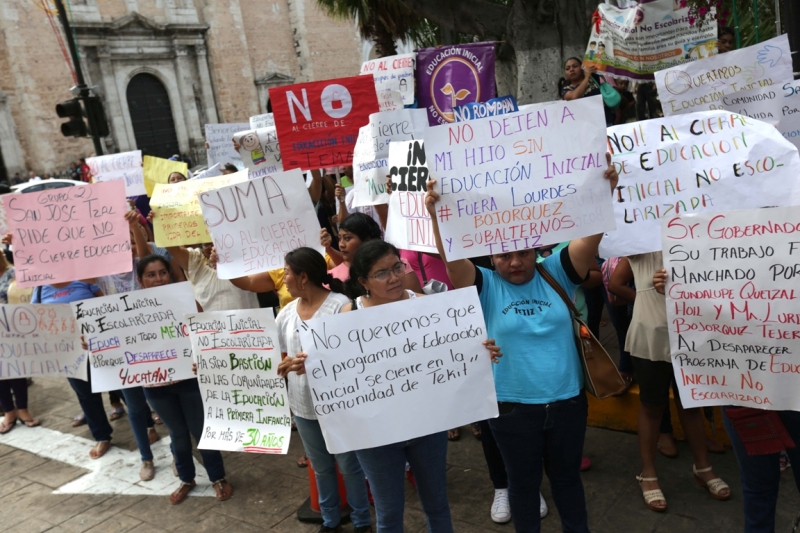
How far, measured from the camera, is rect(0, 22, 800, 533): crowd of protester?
113 inches

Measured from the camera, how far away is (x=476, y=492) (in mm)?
4082

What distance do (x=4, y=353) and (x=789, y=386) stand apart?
17.4 feet

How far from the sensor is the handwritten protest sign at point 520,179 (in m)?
2.82

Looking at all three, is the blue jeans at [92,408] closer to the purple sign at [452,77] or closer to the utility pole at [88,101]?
the purple sign at [452,77]

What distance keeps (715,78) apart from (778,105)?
1.99ft

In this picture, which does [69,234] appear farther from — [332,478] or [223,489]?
[332,478]

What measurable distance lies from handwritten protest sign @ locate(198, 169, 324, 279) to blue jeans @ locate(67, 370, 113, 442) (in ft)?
6.90

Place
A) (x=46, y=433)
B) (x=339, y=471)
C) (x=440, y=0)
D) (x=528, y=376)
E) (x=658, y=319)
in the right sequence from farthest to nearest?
(x=440, y=0) < (x=46, y=433) < (x=339, y=471) < (x=658, y=319) < (x=528, y=376)

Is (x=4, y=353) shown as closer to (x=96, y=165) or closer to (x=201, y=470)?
(x=201, y=470)

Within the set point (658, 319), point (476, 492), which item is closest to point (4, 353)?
point (476, 492)

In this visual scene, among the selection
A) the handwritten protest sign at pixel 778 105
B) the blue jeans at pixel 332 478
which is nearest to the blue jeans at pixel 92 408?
the blue jeans at pixel 332 478

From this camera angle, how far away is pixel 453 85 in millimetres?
6219

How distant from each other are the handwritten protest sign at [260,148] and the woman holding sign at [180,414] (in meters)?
2.01

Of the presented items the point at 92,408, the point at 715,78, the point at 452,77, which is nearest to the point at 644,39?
the point at 715,78
